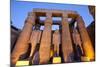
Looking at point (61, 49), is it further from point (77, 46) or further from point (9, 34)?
point (9, 34)

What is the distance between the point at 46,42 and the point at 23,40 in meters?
0.31

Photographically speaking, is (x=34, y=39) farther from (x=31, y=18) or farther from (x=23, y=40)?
(x=31, y=18)

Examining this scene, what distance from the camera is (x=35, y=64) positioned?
244 centimetres

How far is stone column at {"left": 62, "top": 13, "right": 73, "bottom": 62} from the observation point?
8.39 ft

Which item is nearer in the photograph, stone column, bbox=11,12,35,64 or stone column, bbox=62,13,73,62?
stone column, bbox=11,12,35,64

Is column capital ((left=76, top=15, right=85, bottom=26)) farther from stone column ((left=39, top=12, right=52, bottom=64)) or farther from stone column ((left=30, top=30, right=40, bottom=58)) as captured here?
stone column ((left=30, top=30, right=40, bottom=58))

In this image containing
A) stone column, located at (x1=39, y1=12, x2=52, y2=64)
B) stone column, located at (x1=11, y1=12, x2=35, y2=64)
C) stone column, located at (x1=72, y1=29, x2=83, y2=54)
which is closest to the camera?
stone column, located at (x1=11, y1=12, x2=35, y2=64)

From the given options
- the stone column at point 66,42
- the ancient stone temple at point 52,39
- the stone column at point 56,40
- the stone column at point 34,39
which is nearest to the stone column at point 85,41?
the ancient stone temple at point 52,39

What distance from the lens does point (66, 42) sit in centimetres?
257

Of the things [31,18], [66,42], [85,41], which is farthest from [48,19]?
[85,41]

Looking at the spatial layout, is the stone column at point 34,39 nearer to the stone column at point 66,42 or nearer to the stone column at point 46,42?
the stone column at point 46,42

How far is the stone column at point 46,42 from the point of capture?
246 centimetres

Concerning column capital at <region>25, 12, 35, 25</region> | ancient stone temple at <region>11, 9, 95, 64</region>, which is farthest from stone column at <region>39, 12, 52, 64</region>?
column capital at <region>25, 12, 35, 25</region>
